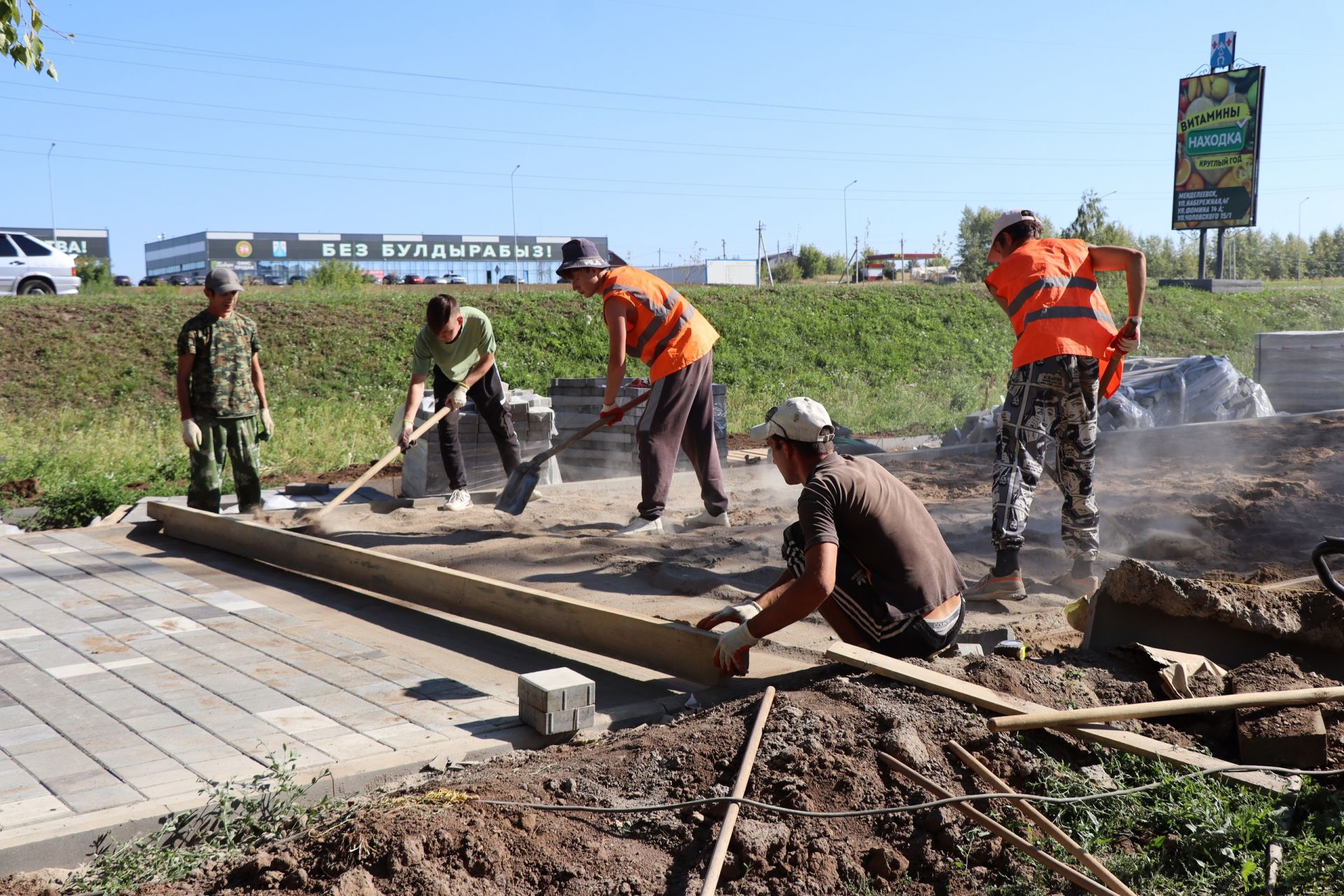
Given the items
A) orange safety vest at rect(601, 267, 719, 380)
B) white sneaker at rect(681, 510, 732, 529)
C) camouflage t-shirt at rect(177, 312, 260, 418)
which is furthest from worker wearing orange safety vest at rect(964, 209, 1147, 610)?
camouflage t-shirt at rect(177, 312, 260, 418)

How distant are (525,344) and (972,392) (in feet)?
28.8

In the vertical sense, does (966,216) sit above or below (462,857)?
above

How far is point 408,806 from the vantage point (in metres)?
2.73

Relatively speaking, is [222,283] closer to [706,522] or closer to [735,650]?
[706,522]

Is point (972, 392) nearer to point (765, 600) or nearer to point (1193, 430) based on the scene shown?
point (1193, 430)

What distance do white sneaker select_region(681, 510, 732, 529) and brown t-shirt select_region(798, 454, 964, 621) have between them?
10.7 ft

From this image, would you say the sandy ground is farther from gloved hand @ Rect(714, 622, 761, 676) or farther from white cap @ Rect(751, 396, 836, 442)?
white cap @ Rect(751, 396, 836, 442)

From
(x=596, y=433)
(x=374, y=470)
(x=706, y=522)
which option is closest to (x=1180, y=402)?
(x=596, y=433)

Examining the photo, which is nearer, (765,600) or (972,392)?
(765,600)

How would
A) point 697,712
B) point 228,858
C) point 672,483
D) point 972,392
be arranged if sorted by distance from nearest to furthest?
point 228,858 → point 697,712 → point 672,483 → point 972,392

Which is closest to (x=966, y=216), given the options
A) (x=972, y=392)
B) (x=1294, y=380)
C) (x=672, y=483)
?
(x=972, y=392)

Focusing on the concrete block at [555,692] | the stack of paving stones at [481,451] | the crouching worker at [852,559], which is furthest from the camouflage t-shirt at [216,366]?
the crouching worker at [852,559]

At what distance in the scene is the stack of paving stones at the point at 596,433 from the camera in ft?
30.8

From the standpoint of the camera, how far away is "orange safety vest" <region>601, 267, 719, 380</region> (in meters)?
6.41
